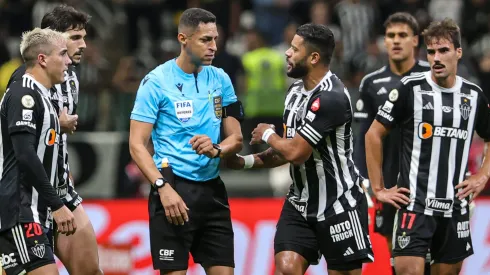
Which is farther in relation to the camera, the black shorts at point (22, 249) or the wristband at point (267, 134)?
the wristband at point (267, 134)

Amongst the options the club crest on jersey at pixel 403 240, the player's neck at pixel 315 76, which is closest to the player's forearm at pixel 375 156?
the club crest on jersey at pixel 403 240

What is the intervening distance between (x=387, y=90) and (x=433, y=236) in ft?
5.75

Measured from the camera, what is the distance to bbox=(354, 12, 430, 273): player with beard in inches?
404

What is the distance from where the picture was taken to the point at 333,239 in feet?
28.1

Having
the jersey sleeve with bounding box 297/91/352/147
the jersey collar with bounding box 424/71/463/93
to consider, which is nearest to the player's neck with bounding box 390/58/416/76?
the jersey collar with bounding box 424/71/463/93

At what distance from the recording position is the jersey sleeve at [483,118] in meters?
9.20

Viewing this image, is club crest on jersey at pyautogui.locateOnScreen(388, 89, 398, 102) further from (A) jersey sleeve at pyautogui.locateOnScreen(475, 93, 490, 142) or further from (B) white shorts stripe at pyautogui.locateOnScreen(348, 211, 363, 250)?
(B) white shorts stripe at pyautogui.locateOnScreen(348, 211, 363, 250)

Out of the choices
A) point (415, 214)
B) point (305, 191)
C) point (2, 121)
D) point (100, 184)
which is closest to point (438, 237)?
point (415, 214)

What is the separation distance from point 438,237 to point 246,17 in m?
9.59

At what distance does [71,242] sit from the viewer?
9078 mm

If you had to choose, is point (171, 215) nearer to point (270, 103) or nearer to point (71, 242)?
point (71, 242)

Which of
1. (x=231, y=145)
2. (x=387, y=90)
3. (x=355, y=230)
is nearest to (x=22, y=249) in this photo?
(x=231, y=145)

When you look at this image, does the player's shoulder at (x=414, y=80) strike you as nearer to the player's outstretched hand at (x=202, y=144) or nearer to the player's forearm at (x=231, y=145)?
the player's forearm at (x=231, y=145)

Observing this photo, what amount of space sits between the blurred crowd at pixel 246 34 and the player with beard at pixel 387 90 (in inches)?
200
